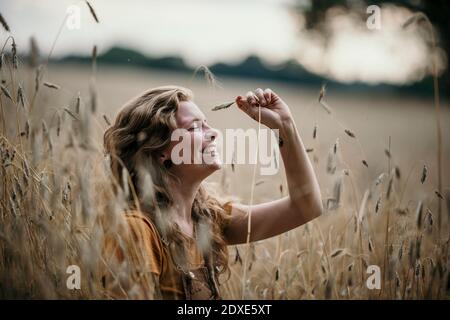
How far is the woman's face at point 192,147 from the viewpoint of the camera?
1477 mm

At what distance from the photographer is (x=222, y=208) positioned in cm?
172

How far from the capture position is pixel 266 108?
1537 millimetres

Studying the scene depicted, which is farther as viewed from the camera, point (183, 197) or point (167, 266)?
point (183, 197)

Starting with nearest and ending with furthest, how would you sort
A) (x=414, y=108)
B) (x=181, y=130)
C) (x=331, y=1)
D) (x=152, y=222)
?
1. (x=152, y=222)
2. (x=181, y=130)
3. (x=331, y=1)
4. (x=414, y=108)

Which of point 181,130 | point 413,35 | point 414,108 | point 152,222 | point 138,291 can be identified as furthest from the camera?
point 414,108

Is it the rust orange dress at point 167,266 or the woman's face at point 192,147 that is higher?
the woman's face at point 192,147

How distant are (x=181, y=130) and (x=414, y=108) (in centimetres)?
730

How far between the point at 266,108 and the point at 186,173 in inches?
12.4

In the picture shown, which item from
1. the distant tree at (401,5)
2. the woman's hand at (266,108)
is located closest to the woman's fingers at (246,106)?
the woman's hand at (266,108)

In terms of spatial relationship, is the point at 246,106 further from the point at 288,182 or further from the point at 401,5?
the point at 401,5

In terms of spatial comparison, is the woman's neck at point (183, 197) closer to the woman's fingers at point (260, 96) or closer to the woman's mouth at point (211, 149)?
the woman's mouth at point (211, 149)

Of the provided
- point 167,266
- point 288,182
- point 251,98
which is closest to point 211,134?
point 251,98
